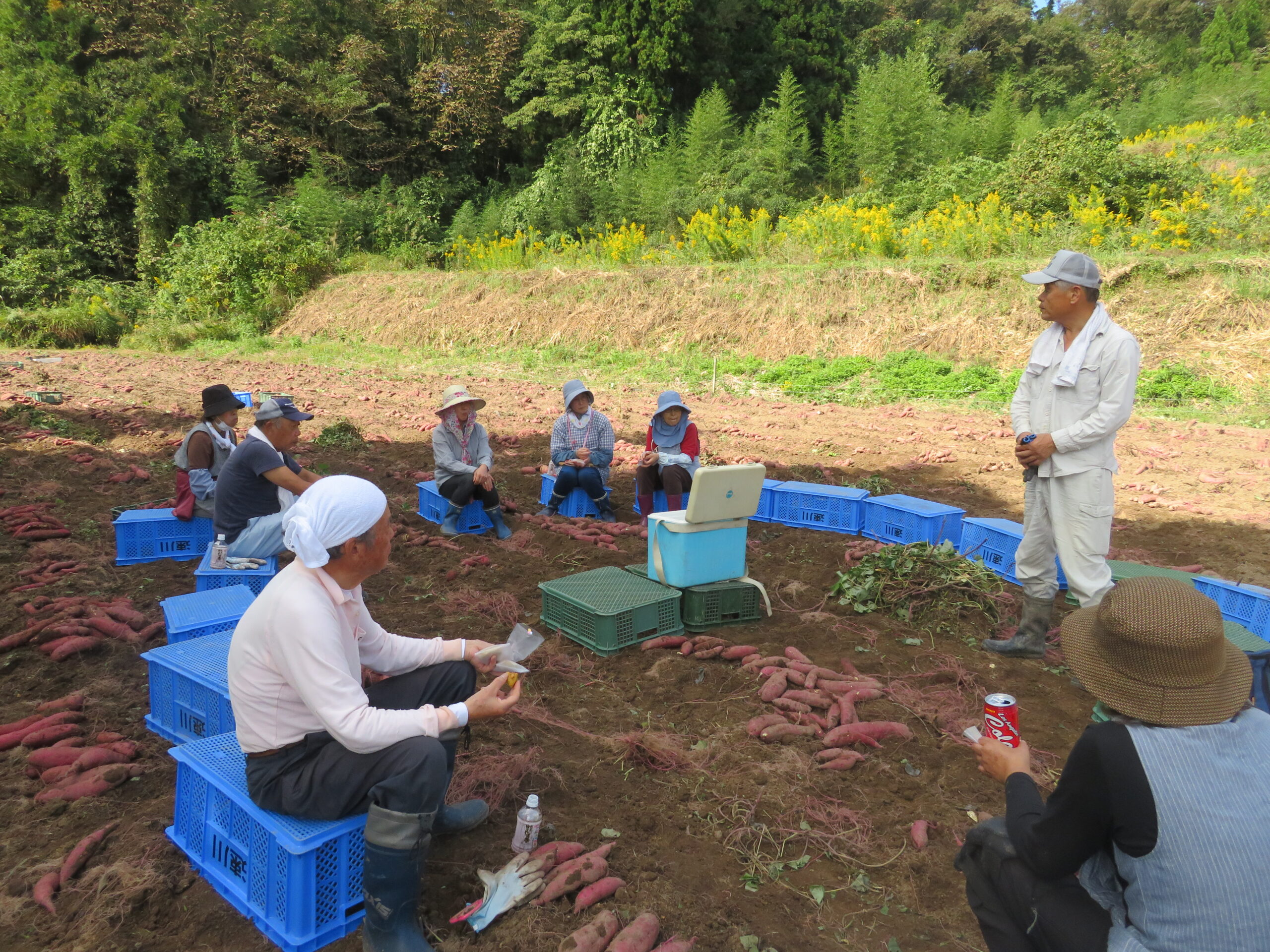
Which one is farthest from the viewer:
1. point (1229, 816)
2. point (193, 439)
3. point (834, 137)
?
point (834, 137)

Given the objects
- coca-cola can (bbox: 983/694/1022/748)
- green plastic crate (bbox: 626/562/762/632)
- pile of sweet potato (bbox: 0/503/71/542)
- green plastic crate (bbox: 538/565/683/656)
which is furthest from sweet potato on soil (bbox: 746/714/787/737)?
pile of sweet potato (bbox: 0/503/71/542)

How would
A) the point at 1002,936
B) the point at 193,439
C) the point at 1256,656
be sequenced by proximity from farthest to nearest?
the point at 193,439 → the point at 1256,656 → the point at 1002,936

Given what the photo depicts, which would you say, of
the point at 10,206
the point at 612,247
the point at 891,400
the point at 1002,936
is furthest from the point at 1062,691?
the point at 10,206

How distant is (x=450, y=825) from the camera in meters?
2.85

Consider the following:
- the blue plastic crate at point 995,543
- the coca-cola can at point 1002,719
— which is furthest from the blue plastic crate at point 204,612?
the blue plastic crate at point 995,543

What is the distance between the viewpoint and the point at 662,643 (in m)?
4.50

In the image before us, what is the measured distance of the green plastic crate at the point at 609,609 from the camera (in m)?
4.42

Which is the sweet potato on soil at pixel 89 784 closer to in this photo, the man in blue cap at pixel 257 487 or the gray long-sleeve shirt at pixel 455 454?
the man in blue cap at pixel 257 487

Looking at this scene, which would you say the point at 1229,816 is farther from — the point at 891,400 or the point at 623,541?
the point at 891,400

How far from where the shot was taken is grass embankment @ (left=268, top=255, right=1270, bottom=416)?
11594mm

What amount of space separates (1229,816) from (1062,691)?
111 inches

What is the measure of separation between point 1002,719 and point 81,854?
2979 mm

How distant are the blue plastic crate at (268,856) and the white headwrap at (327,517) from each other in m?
0.77

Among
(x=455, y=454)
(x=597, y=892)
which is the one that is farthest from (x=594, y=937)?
(x=455, y=454)
